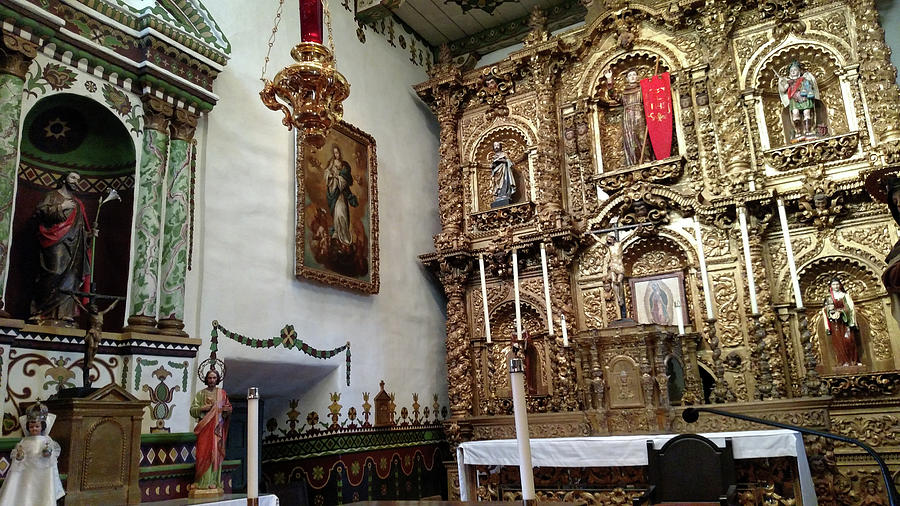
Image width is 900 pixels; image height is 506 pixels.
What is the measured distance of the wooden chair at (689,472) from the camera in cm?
575

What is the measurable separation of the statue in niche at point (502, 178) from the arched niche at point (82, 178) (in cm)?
562

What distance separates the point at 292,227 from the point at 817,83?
7223 millimetres

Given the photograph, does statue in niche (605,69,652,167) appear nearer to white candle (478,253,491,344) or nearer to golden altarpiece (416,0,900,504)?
golden altarpiece (416,0,900,504)

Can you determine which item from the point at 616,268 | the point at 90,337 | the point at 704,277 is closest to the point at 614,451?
the point at 616,268

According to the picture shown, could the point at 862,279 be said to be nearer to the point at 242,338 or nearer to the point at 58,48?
the point at 242,338

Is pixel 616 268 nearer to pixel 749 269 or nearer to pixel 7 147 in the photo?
pixel 749 269

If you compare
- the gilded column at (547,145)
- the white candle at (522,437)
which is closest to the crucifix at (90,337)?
the white candle at (522,437)

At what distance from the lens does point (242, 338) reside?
7629 mm

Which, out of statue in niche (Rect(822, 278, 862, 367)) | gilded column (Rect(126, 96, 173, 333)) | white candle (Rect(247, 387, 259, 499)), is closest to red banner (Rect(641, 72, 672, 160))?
statue in niche (Rect(822, 278, 862, 367))

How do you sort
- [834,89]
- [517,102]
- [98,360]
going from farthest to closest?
[517,102], [834,89], [98,360]

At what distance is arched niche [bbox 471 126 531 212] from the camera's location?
11.1 meters

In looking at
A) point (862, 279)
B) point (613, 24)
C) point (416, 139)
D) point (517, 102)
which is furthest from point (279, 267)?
point (862, 279)

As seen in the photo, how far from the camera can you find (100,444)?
5.56 meters

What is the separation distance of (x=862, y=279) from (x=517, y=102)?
5.55 metres
